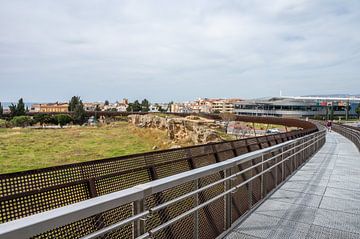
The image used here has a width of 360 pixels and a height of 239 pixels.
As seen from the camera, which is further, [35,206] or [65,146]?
[65,146]

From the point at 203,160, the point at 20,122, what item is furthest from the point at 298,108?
the point at 203,160

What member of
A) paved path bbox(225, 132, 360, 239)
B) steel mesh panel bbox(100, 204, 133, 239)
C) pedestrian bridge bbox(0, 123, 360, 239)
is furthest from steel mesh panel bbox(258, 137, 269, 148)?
steel mesh panel bbox(100, 204, 133, 239)

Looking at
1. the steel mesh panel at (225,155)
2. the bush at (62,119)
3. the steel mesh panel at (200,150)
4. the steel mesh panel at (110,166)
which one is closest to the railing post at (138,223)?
the steel mesh panel at (110,166)

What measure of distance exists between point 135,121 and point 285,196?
56.4 metres

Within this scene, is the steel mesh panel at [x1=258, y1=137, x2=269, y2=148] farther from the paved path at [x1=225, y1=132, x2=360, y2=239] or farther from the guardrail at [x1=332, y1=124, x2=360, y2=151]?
the guardrail at [x1=332, y1=124, x2=360, y2=151]

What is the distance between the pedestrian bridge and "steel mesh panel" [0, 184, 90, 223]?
29 cm

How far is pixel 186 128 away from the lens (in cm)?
3778

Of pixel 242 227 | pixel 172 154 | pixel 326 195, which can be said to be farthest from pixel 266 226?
pixel 326 195

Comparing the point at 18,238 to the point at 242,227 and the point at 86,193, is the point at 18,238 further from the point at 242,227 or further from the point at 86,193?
the point at 242,227

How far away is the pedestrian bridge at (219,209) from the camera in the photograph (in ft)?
6.10

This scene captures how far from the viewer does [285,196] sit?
620cm

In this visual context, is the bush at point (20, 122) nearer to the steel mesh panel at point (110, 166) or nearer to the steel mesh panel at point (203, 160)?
the steel mesh panel at point (203, 160)

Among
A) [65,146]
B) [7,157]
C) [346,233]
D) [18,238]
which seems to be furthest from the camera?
[65,146]

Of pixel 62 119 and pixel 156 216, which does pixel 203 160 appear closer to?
pixel 156 216
